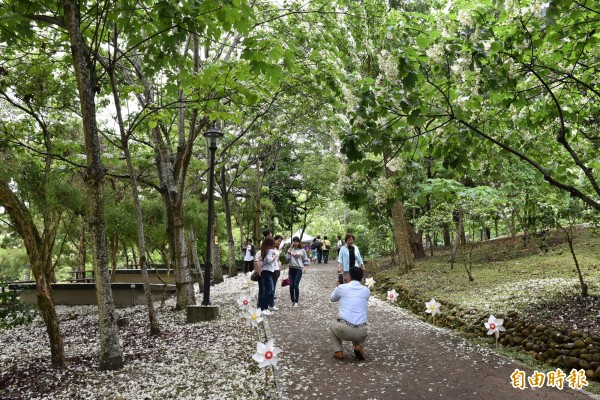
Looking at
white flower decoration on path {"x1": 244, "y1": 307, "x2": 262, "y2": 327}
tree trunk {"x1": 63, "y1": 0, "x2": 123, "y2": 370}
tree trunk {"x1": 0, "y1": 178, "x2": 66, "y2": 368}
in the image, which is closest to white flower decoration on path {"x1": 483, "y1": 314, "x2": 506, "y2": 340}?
white flower decoration on path {"x1": 244, "y1": 307, "x2": 262, "y2": 327}

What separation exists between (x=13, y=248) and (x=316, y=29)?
89.1ft

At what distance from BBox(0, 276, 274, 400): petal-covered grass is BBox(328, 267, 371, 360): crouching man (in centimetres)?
116

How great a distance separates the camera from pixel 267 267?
9242 millimetres

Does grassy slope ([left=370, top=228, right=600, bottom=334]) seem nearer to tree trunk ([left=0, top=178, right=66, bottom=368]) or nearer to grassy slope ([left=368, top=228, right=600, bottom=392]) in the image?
grassy slope ([left=368, top=228, right=600, bottom=392])

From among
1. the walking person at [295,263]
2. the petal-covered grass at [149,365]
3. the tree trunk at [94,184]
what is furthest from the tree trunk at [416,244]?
the tree trunk at [94,184]

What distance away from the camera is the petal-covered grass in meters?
5.05

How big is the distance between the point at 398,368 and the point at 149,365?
343 centimetres

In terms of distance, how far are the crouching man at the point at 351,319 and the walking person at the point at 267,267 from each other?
10.1 ft

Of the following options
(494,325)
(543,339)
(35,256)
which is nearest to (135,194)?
(35,256)

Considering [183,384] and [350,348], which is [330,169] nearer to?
[350,348]

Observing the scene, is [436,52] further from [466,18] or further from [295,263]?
[295,263]

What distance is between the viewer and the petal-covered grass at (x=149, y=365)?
5.05 metres

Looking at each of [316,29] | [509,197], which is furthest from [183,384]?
[509,197]

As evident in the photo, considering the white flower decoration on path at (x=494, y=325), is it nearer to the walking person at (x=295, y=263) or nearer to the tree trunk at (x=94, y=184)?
the walking person at (x=295, y=263)
